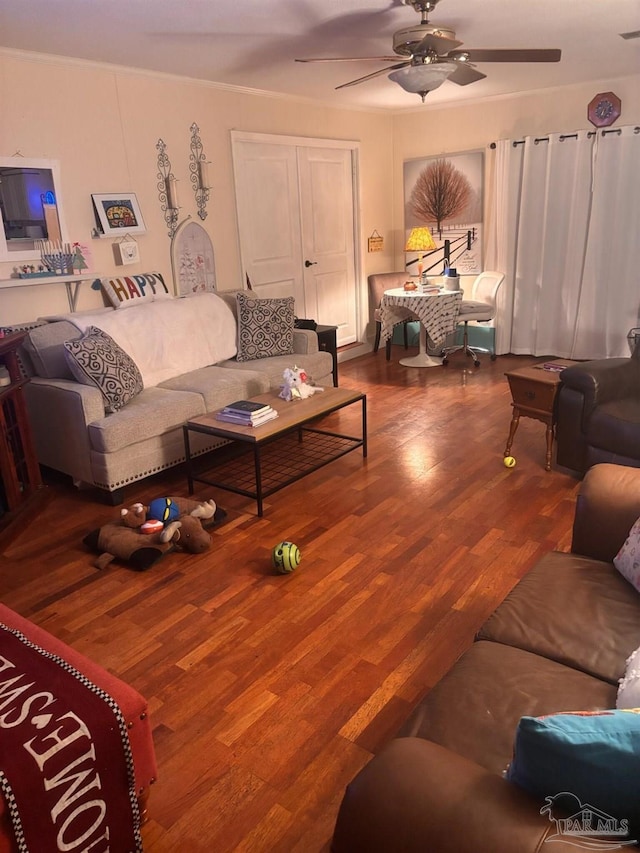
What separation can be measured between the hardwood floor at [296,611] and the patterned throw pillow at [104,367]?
0.56 metres

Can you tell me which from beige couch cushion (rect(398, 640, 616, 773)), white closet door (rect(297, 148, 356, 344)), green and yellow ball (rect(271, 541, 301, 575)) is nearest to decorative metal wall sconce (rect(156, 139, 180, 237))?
white closet door (rect(297, 148, 356, 344))

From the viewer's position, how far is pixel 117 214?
4344 mm

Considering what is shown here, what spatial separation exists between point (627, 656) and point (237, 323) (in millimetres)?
3738

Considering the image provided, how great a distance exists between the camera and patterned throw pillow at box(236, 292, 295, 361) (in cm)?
465

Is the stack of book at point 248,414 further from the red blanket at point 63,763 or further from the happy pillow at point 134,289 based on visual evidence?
the red blanket at point 63,763

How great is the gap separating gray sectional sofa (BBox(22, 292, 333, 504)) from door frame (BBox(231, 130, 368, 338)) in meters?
1.10

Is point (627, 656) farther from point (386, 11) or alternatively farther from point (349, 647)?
point (386, 11)

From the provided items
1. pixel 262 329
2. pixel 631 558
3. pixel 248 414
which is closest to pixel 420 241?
pixel 262 329

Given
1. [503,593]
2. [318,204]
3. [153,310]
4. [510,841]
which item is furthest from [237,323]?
[510,841]

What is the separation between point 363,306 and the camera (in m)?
6.88

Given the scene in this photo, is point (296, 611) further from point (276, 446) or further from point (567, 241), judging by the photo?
point (567, 241)

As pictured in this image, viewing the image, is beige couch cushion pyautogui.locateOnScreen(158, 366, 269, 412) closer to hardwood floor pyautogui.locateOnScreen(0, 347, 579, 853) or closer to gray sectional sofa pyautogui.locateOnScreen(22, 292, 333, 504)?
gray sectional sofa pyautogui.locateOnScreen(22, 292, 333, 504)

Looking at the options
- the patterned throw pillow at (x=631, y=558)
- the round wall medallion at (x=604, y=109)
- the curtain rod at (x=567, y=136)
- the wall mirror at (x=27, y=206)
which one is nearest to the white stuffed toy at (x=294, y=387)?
the wall mirror at (x=27, y=206)

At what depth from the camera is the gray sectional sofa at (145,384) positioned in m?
3.39
